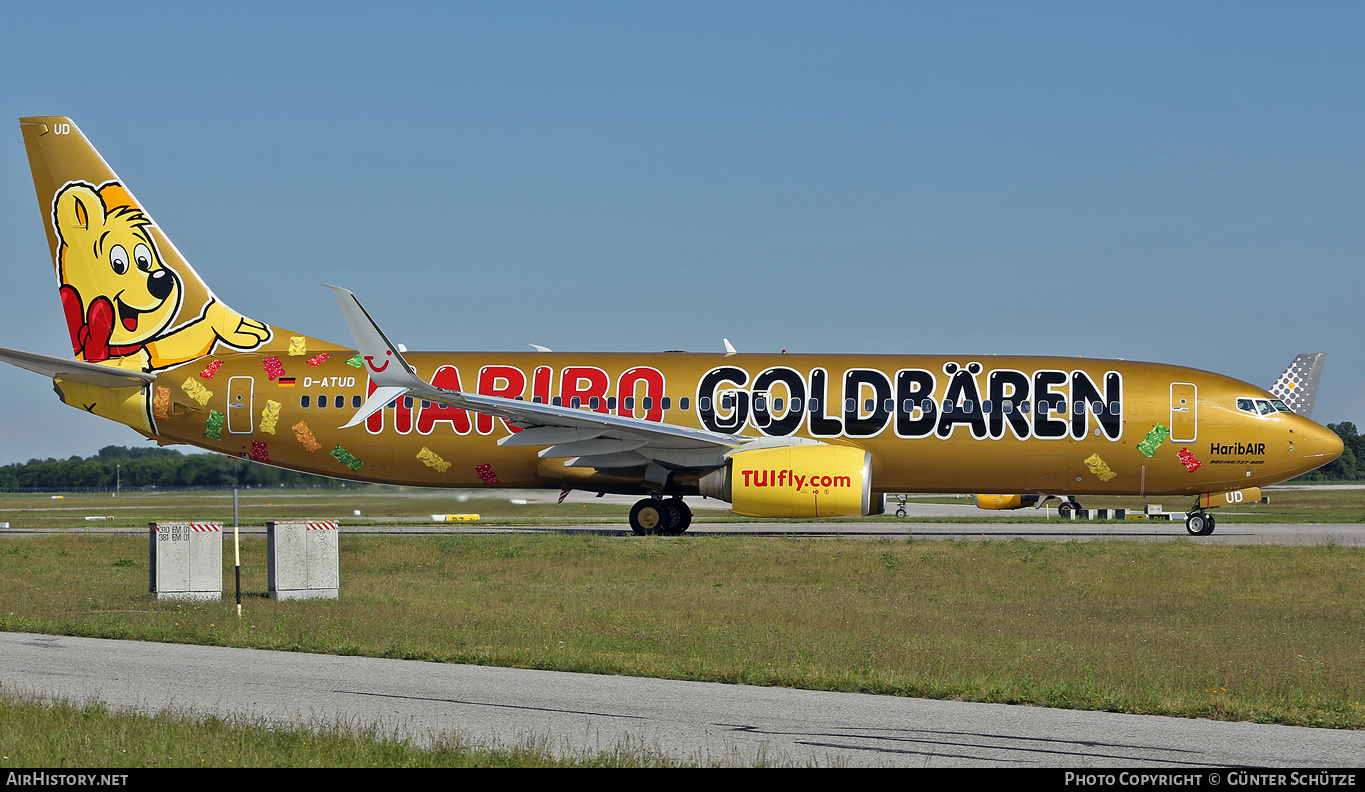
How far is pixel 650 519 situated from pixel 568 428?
2937 millimetres

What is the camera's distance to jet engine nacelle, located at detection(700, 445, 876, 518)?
27203 mm

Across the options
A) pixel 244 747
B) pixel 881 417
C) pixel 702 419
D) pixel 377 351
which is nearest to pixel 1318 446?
pixel 881 417

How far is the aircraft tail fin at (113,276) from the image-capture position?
105 feet

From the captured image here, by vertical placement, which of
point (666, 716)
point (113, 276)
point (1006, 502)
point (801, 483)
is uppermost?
point (113, 276)

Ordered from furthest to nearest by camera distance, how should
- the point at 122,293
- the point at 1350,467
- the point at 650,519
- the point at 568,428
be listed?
the point at 1350,467
the point at 122,293
the point at 650,519
the point at 568,428

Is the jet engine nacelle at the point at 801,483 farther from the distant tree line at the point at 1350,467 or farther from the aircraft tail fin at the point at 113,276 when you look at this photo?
the distant tree line at the point at 1350,467

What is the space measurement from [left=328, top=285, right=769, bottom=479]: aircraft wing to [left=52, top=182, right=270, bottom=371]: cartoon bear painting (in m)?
5.73

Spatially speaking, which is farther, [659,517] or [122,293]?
[122,293]

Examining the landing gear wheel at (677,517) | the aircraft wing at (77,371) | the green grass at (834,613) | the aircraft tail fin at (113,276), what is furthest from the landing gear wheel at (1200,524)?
the aircraft wing at (77,371)

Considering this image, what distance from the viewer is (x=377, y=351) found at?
26.0 metres

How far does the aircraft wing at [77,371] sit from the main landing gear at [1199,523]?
83.4 feet

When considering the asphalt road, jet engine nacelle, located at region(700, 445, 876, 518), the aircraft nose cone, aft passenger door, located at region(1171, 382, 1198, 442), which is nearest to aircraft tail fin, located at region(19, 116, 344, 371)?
jet engine nacelle, located at region(700, 445, 876, 518)

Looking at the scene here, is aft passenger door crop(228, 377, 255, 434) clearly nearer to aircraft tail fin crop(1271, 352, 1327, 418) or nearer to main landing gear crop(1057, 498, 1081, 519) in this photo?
main landing gear crop(1057, 498, 1081, 519)

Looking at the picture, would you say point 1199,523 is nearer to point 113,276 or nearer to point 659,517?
point 659,517
